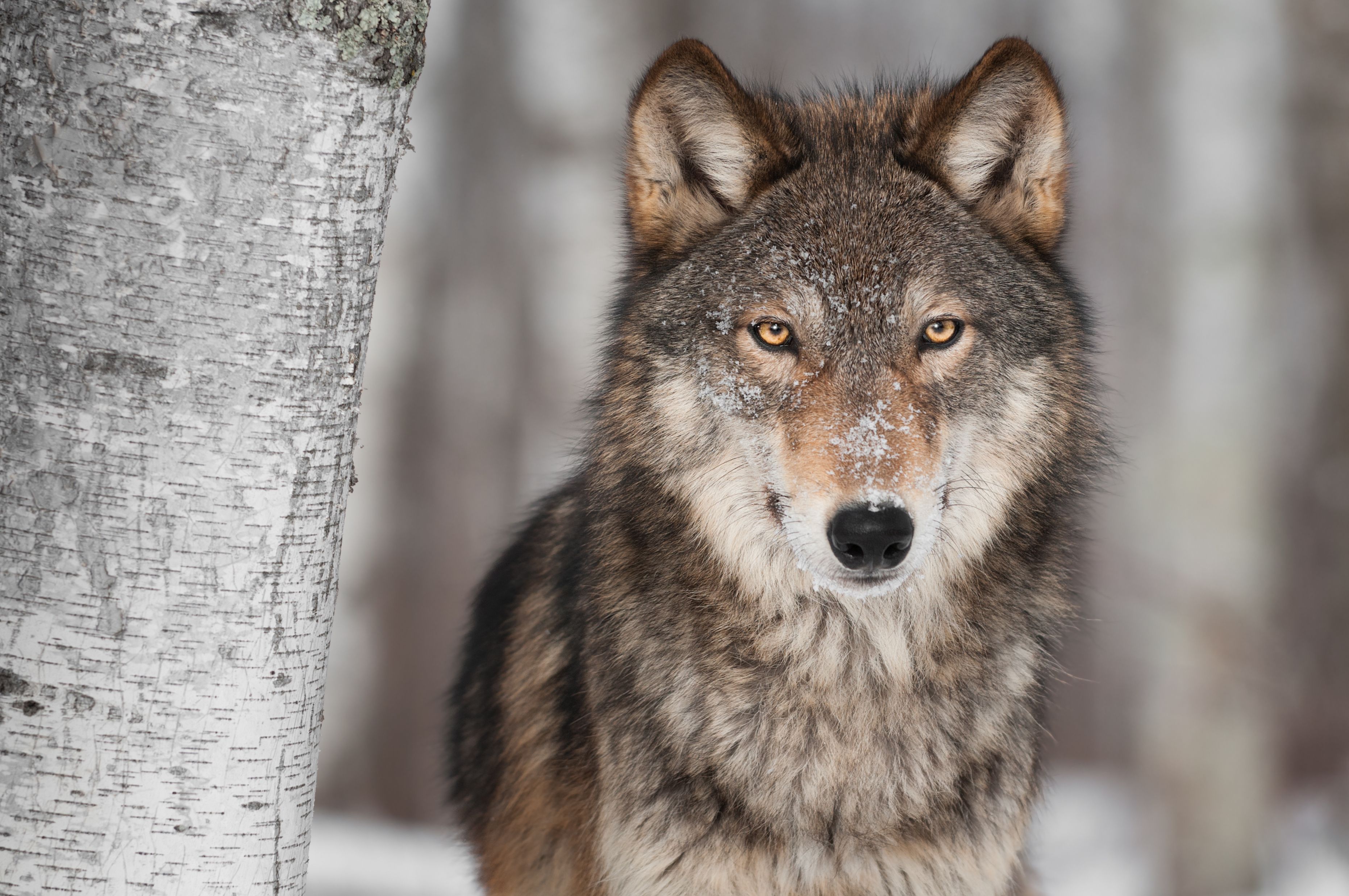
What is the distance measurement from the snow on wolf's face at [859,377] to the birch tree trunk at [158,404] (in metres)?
1.16

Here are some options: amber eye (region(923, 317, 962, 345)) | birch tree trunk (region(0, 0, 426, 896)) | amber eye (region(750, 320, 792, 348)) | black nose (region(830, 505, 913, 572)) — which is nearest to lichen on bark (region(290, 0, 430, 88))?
birch tree trunk (region(0, 0, 426, 896))

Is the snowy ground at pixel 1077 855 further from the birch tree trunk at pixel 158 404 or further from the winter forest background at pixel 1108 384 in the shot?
the birch tree trunk at pixel 158 404

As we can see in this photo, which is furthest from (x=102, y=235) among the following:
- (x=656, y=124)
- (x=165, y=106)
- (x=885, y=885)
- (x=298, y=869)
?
(x=885, y=885)

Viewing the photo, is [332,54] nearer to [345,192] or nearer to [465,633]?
[345,192]

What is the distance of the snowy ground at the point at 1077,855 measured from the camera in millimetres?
5930

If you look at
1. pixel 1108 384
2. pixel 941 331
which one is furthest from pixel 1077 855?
pixel 941 331

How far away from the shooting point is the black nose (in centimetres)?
228

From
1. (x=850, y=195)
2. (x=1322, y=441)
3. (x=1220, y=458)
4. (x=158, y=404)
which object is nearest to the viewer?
(x=158, y=404)

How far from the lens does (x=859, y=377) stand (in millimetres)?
2477

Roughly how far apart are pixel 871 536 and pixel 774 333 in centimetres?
57

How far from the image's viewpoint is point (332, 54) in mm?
1603

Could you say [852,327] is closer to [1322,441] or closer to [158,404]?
[158,404]

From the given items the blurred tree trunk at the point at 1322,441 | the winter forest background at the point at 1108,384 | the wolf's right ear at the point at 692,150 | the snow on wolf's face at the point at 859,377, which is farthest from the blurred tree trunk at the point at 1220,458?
the wolf's right ear at the point at 692,150

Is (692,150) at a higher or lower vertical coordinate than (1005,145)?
lower
